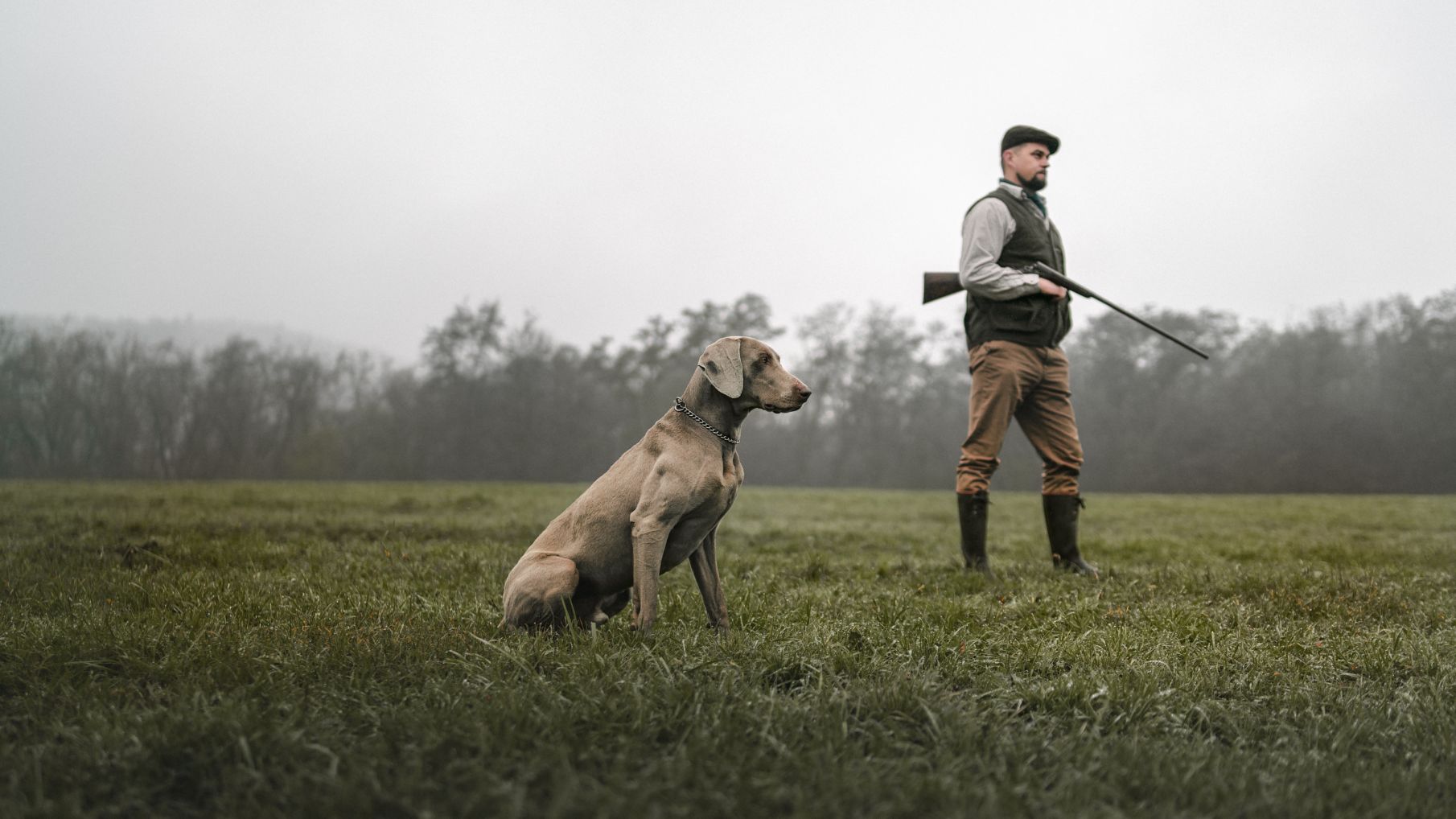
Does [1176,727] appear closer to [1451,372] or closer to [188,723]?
[188,723]

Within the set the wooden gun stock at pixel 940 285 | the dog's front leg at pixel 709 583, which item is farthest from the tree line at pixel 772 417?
the dog's front leg at pixel 709 583

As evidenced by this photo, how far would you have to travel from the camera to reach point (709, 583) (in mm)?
3947

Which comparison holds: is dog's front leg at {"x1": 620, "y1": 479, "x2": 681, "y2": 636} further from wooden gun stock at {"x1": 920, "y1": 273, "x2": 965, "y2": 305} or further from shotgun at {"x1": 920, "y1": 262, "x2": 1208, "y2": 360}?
wooden gun stock at {"x1": 920, "y1": 273, "x2": 965, "y2": 305}

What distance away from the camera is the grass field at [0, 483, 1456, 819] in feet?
6.47

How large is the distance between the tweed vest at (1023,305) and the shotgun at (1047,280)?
13 centimetres

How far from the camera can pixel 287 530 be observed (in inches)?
349

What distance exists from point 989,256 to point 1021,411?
1.34 metres

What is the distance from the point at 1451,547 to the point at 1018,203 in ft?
21.1

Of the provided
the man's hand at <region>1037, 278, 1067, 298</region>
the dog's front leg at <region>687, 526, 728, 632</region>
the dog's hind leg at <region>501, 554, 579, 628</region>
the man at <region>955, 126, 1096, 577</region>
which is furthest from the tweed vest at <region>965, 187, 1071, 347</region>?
the dog's hind leg at <region>501, 554, 579, 628</region>

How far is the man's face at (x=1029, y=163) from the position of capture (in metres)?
6.32

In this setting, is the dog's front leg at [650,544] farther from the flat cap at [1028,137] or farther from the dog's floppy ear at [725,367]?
the flat cap at [1028,137]

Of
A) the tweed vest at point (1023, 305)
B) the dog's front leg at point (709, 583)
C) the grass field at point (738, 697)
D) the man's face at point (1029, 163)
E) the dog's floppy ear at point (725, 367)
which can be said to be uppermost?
the man's face at point (1029, 163)

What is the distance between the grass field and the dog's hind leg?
129mm

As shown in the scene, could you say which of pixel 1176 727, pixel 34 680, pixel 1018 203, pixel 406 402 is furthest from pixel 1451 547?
pixel 406 402
